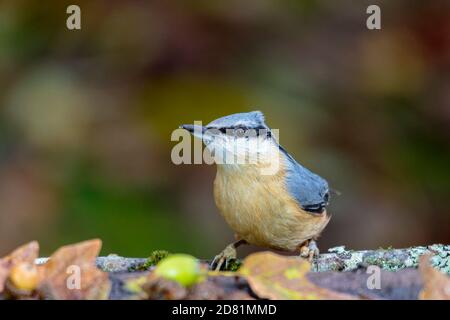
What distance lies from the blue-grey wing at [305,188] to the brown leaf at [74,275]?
6.29ft

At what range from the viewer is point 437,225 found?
6.42 m

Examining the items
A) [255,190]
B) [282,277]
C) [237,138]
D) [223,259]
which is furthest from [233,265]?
[282,277]

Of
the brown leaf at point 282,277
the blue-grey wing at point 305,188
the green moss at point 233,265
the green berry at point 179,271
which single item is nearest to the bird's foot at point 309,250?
the blue-grey wing at point 305,188

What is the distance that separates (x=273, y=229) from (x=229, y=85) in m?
2.04

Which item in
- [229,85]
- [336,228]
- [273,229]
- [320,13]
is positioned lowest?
[336,228]

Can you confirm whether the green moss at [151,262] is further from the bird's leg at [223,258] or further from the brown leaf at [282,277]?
the brown leaf at [282,277]

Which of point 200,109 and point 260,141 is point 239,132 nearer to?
point 260,141

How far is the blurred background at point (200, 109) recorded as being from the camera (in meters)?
5.75

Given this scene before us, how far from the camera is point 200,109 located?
19.0ft

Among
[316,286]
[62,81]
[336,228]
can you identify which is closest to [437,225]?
[336,228]

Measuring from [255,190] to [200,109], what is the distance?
5.94ft

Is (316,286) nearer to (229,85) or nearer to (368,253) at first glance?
(368,253)

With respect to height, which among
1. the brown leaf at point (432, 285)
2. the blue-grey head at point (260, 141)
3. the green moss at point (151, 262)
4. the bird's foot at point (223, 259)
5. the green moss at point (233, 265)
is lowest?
the green moss at point (233, 265)

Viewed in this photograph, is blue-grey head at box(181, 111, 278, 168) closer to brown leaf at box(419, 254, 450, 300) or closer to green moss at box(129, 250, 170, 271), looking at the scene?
green moss at box(129, 250, 170, 271)
